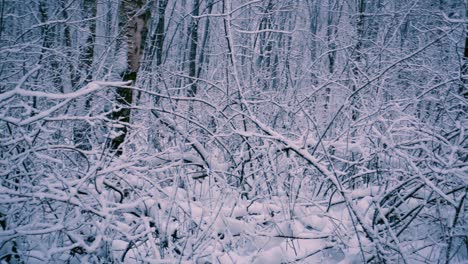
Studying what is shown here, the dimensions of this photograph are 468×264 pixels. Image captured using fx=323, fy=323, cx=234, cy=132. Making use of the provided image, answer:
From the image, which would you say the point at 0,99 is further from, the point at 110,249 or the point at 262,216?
the point at 262,216

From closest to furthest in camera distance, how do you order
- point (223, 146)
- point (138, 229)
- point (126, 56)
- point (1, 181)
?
point (1, 181)
point (138, 229)
point (223, 146)
point (126, 56)

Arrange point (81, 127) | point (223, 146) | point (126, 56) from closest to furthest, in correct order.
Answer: point (223, 146) → point (126, 56) → point (81, 127)

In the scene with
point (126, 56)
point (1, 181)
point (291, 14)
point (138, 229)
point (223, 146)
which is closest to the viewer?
point (1, 181)

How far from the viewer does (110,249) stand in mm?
2516

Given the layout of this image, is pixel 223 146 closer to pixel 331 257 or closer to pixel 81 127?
pixel 331 257

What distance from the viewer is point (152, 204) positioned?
2.75m

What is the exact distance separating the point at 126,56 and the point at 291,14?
41.3 feet

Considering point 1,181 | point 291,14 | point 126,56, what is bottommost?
point 1,181

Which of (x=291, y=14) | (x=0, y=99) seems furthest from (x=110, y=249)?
(x=291, y=14)

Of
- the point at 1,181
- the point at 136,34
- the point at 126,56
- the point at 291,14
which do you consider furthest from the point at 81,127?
the point at 291,14

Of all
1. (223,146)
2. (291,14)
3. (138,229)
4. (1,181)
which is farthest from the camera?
(291,14)

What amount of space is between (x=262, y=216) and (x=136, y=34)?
2.63 meters

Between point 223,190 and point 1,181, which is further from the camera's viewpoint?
point 223,190

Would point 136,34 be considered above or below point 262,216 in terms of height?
above
